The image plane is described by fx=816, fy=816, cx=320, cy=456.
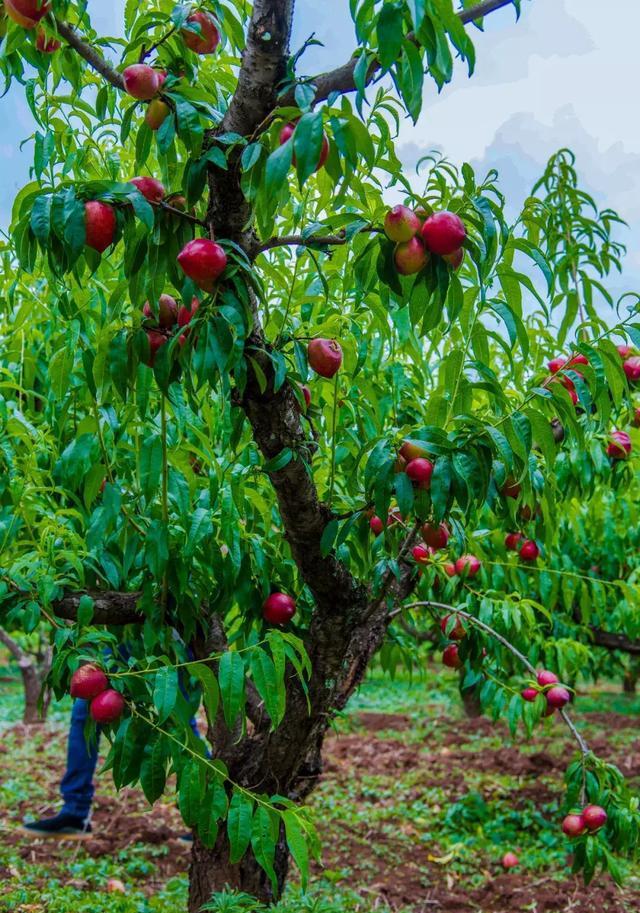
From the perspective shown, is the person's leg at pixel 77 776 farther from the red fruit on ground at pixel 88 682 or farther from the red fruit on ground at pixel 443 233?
the red fruit on ground at pixel 443 233

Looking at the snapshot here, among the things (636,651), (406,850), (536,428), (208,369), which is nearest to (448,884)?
(406,850)

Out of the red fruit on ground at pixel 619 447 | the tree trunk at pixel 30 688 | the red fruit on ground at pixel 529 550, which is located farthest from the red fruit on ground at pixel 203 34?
the tree trunk at pixel 30 688

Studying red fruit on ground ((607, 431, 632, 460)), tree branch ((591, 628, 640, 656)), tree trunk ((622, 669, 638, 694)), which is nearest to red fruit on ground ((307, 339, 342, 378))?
red fruit on ground ((607, 431, 632, 460))

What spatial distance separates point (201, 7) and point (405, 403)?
1.17 m

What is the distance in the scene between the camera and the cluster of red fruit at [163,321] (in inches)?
55.1

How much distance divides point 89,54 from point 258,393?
0.61 meters

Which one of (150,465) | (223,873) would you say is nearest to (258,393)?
(150,465)

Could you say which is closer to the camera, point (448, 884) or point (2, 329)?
point (2, 329)

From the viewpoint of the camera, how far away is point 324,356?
151cm

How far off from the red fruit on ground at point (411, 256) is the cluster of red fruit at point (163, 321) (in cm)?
36

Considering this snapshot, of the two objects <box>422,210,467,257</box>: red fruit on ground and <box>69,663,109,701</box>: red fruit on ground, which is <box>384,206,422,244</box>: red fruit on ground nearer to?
<box>422,210,467,257</box>: red fruit on ground

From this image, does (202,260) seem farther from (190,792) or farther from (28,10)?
(190,792)

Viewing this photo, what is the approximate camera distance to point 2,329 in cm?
231

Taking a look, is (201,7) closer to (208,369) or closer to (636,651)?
(208,369)
